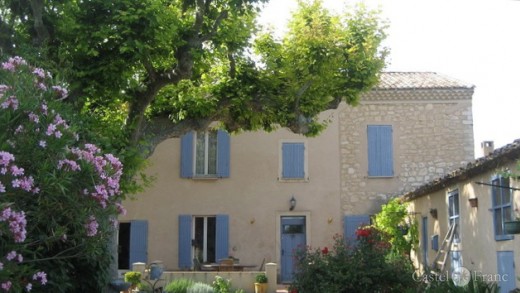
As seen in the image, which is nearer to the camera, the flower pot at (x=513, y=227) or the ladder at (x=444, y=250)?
the flower pot at (x=513, y=227)

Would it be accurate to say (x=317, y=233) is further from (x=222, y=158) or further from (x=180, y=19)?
(x=180, y=19)

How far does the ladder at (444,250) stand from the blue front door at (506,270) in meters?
2.39

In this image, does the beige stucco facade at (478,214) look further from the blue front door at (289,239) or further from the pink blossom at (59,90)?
the pink blossom at (59,90)

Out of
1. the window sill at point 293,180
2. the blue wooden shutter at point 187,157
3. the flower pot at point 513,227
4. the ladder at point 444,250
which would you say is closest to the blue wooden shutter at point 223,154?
the blue wooden shutter at point 187,157

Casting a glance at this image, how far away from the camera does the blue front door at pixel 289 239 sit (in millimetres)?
18766

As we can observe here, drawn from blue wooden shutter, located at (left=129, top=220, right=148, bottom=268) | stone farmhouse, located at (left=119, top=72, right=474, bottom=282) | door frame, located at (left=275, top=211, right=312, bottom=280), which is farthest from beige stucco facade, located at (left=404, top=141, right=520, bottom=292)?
blue wooden shutter, located at (left=129, top=220, right=148, bottom=268)

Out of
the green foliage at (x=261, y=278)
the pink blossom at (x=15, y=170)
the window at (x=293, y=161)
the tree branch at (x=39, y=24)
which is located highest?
the tree branch at (x=39, y=24)

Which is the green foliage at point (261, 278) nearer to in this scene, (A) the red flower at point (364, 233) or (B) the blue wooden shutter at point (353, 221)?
(B) the blue wooden shutter at point (353, 221)

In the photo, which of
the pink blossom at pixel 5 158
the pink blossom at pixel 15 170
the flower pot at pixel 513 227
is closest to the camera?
the pink blossom at pixel 5 158

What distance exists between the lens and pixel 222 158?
1916cm

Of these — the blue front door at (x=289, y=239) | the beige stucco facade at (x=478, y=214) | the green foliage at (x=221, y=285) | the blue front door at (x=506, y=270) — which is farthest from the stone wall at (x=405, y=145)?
the blue front door at (x=506, y=270)

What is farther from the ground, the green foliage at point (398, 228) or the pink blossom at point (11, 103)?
the pink blossom at point (11, 103)

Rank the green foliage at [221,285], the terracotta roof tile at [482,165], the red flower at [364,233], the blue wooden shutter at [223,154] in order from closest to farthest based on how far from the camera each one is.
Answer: the terracotta roof tile at [482,165], the red flower at [364,233], the green foliage at [221,285], the blue wooden shutter at [223,154]

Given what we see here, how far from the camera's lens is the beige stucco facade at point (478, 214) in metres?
9.65
